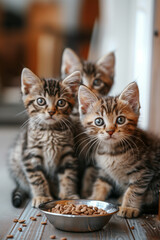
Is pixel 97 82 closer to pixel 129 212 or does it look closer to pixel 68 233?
pixel 129 212

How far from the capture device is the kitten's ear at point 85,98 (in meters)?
2.04

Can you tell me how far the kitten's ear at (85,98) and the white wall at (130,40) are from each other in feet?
2.06

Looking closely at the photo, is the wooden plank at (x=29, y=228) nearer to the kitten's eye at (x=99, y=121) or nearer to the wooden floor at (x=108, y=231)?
the wooden floor at (x=108, y=231)

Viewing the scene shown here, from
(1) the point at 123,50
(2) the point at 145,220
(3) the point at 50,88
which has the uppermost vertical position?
(1) the point at 123,50

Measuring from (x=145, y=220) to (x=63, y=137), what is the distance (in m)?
0.68

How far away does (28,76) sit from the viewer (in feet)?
6.95

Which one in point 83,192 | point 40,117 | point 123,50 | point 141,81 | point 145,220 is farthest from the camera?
point 123,50

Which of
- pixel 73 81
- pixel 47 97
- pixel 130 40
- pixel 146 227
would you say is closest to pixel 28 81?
pixel 47 97

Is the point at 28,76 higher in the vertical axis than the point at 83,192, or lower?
higher

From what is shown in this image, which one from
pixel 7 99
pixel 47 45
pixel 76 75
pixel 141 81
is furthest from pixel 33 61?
pixel 76 75

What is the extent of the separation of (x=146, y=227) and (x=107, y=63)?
1324 mm

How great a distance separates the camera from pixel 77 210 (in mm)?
1747

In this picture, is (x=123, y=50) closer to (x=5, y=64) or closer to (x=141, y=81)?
(x=141, y=81)

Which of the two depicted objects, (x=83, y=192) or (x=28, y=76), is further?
(x=83, y=192)
